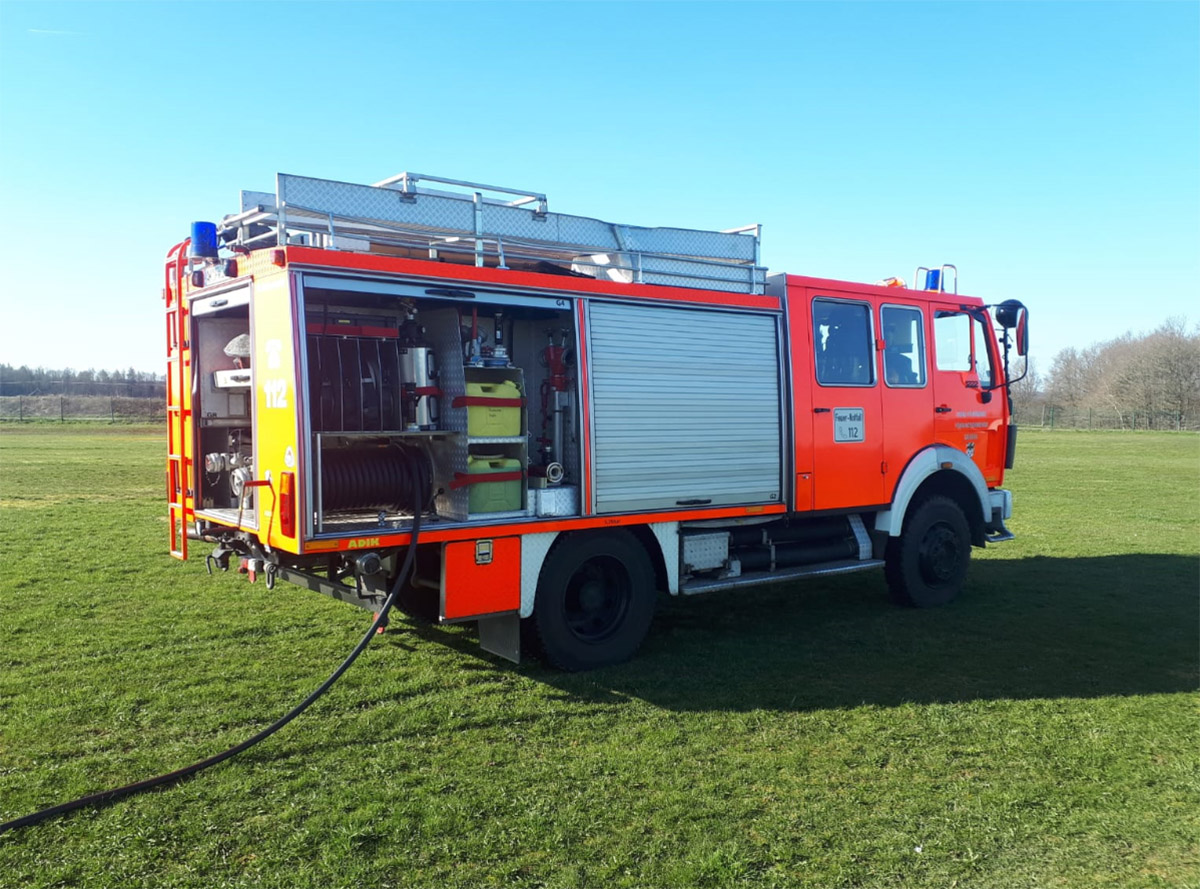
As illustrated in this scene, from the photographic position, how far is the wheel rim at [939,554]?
9.24m

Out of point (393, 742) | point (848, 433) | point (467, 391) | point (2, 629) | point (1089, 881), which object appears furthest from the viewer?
point (848, 433)

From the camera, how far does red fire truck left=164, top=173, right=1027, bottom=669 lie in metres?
6.09

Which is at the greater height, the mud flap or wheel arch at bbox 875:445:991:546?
wheel arch at bbox 875:445:991:546

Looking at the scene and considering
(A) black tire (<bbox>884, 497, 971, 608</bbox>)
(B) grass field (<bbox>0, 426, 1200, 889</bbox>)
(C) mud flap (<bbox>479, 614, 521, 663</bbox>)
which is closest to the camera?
(B) grass field (<bbox>0, 426, 1200, 889</bbox>)

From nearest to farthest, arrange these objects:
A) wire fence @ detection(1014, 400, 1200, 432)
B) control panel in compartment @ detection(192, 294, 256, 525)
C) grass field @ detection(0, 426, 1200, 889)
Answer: grass field @ detection(0, 426, 1200, 889) → control panel in compartment @ detection(192, 294, 256, 525) → wire fence @ detection(1014, 400, 1200, 432)

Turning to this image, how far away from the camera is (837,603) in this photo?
9477 millimetres

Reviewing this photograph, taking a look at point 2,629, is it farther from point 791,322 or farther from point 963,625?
point 963,625

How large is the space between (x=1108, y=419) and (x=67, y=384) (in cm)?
7243

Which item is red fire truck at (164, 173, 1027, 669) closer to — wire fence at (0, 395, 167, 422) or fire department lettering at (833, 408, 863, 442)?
fire department lettering at (833, 408, 863, 442)

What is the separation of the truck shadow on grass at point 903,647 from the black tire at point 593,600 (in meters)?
0.19

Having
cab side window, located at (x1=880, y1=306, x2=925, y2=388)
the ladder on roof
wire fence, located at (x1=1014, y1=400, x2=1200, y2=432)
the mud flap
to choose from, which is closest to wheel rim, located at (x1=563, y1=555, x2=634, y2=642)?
the mud flap

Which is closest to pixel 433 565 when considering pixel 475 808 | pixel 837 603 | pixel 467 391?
pixel 467 391

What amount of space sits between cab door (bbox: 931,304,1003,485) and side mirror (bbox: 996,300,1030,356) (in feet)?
1.50

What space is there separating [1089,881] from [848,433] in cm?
492
